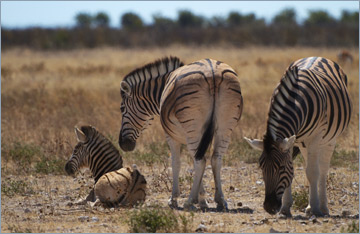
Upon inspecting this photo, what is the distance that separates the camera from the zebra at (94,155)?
28.4 ft

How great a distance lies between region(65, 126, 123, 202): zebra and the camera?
865 centimetres

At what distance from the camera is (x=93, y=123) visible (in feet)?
45.4

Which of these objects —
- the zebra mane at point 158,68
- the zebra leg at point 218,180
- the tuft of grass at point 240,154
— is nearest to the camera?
the zebra leg at point 218,180

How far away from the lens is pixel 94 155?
869cm

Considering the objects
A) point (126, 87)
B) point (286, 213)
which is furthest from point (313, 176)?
point (126, 87)

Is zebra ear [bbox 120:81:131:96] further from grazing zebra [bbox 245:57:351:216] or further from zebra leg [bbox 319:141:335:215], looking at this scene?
zebra leg [bbox 319:141:335:215]

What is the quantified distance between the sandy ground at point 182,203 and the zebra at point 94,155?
1.44 ft

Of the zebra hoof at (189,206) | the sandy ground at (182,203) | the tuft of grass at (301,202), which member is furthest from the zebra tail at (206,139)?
the tuft of grass at (301,202)

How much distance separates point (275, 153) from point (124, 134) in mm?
3071

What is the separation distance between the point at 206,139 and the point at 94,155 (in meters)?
2.11

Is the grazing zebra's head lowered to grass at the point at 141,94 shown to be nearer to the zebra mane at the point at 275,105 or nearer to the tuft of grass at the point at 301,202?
the zebra mane at the point at 275,105

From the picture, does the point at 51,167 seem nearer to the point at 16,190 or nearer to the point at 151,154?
the point at 16,190

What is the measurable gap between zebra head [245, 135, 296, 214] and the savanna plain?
31 centimetres

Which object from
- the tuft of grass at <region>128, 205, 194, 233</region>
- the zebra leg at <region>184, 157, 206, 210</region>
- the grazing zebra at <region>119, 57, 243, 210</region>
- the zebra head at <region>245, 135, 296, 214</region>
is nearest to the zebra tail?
the grazing zebra at <region>119, 57, 243, 210</region>
